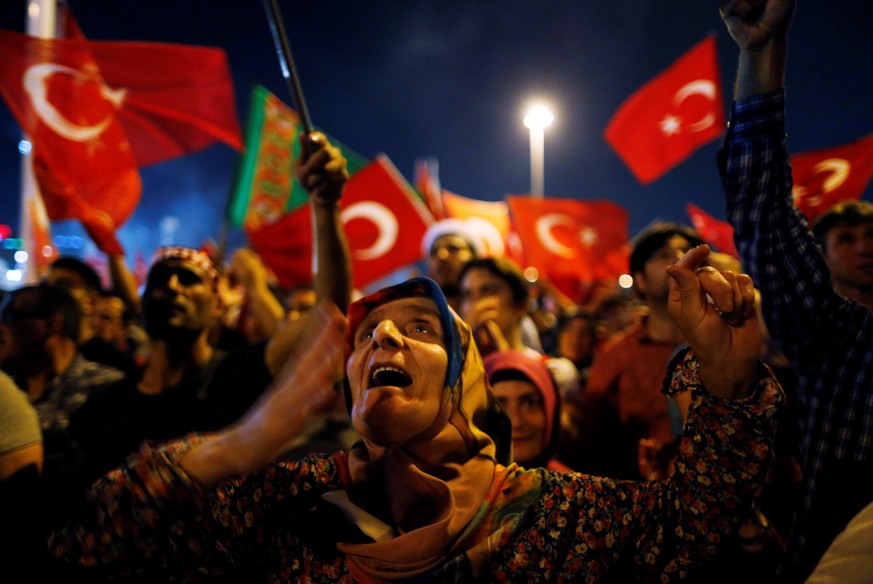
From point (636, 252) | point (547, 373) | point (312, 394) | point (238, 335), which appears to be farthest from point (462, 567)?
point (238, 335)

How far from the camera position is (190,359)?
2.54m

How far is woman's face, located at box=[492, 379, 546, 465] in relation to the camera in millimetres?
2322

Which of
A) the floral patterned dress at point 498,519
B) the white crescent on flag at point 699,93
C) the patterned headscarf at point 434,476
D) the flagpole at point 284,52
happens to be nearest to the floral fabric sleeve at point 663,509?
the floral patterned dress at point 498,519

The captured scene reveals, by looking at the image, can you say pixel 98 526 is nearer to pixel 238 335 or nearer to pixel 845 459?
pixel 845 459

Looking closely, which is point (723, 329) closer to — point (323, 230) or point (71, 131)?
point (323, 230)

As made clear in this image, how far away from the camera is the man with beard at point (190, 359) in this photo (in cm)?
223

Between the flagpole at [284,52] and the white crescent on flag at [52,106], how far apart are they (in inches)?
107

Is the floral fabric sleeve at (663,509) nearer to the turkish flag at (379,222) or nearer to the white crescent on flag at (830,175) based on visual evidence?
the white crescent on flag at (830,175)

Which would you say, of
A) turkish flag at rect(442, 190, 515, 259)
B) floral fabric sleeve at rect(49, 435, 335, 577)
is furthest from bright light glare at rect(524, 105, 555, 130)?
floral fabric sleeve at rect(49, 435, 335, 577)

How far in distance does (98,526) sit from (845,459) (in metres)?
2.13

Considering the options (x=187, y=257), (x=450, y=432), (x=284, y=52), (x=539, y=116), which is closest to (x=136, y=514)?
(x=450, y=432)

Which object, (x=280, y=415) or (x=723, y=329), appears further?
(x=723, y=329)

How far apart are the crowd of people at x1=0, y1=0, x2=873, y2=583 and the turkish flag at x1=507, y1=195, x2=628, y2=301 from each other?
3.97 m

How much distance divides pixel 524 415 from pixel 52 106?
381cm
